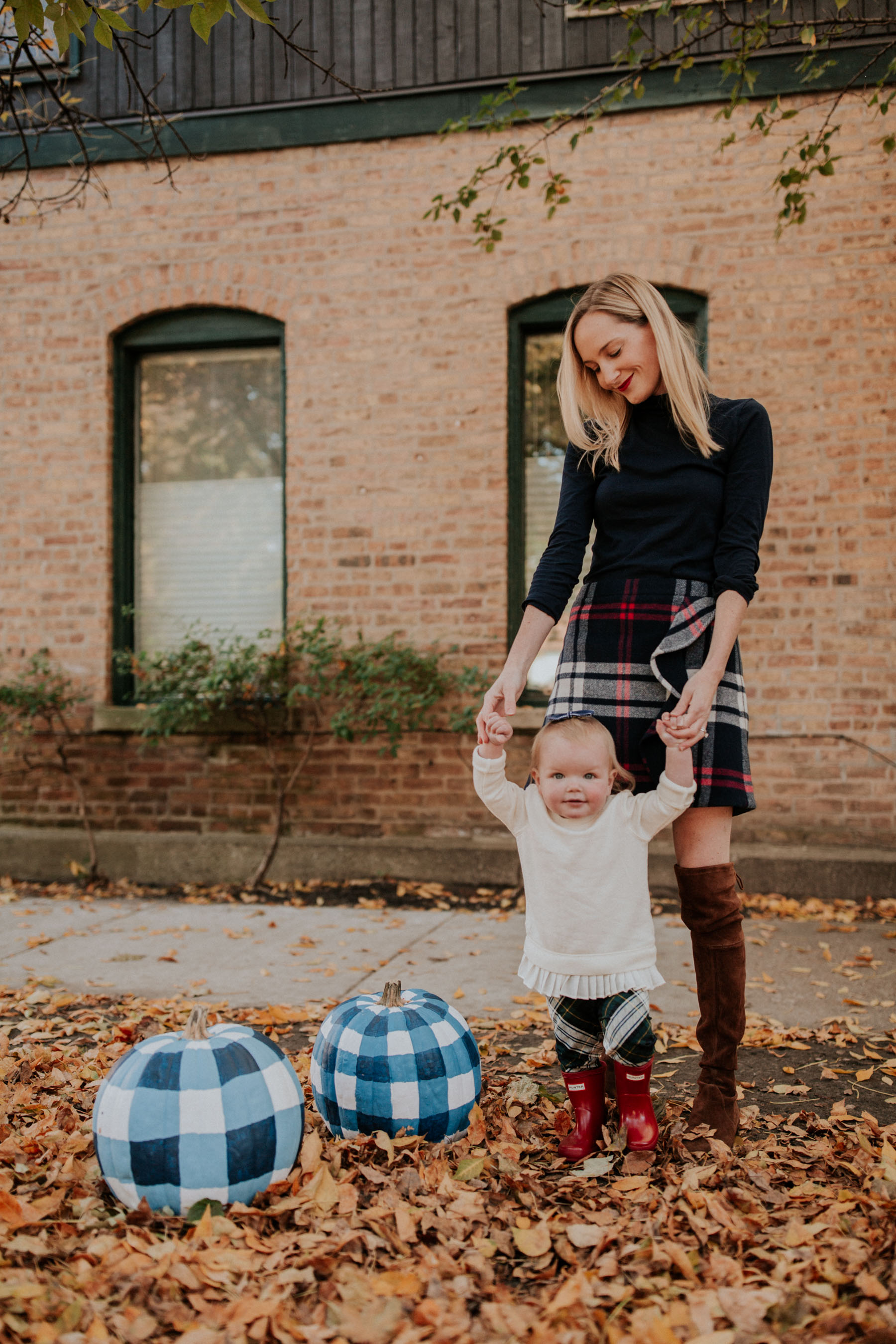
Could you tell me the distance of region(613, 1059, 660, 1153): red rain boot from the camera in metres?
2.31

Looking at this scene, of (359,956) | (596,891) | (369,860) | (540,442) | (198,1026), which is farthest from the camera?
(540,442)

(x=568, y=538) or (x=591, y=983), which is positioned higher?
(x=568, y=538)

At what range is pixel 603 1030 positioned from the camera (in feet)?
7.75

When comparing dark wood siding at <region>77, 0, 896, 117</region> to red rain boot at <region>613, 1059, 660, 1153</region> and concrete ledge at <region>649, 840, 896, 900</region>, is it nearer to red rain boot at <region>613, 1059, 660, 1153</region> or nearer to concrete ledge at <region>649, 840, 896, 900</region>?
concrete ledge at <region>649, 840, 896, 900</region>

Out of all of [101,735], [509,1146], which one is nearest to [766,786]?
[509,1146]

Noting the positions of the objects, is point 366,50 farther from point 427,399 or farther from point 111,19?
point 111,19

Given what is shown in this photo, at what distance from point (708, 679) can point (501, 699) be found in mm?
486

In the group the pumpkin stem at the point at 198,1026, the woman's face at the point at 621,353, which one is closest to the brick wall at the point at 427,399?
the woman's face at the point at 621,353

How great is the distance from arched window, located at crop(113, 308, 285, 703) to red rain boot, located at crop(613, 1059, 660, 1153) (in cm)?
469

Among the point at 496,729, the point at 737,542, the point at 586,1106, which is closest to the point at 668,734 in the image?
the point at 496,729

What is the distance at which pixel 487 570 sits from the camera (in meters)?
6.06

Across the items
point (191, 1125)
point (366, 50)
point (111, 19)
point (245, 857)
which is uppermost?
point (366, 50)

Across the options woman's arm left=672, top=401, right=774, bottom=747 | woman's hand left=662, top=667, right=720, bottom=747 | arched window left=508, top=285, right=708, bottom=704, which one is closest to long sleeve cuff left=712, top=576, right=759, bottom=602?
woman's arm left=672, top=401, right=774, bottom=747

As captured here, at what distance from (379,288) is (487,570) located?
1938mm
